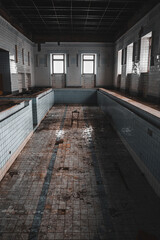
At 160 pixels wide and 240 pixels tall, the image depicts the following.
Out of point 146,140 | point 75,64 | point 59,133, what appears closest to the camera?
point 146,140

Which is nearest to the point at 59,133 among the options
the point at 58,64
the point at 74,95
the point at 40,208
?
the point at 40,208

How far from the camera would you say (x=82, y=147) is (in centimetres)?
489

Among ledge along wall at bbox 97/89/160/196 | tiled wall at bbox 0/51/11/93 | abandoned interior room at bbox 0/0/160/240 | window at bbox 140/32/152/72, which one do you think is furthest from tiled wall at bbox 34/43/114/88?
ledge along wall at bbox 97/89/160/196

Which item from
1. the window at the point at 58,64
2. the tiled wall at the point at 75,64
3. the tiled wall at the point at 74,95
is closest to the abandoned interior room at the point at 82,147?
the tiled wall at the point at 75,64

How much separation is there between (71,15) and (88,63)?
5637 millimetres

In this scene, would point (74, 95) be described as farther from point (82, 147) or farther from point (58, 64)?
point (82, 147)

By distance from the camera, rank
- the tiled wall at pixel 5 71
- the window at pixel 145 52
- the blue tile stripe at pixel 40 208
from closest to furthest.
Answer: the blue tile stripe at pixel 40 208, the window at pixel 145 52, the tiled wall at pixel 5 71

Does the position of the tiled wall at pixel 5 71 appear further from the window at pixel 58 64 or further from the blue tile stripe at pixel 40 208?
the window at pixel 58 64

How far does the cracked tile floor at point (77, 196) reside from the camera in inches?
88.4

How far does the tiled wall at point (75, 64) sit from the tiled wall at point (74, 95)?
5.98 feet

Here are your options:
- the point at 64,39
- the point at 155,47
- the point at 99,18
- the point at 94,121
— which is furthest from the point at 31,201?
the point at 64,39

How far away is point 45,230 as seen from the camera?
2.24 m

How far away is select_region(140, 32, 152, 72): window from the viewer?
7668 mm

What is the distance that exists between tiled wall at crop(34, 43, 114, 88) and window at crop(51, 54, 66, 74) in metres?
0.43
